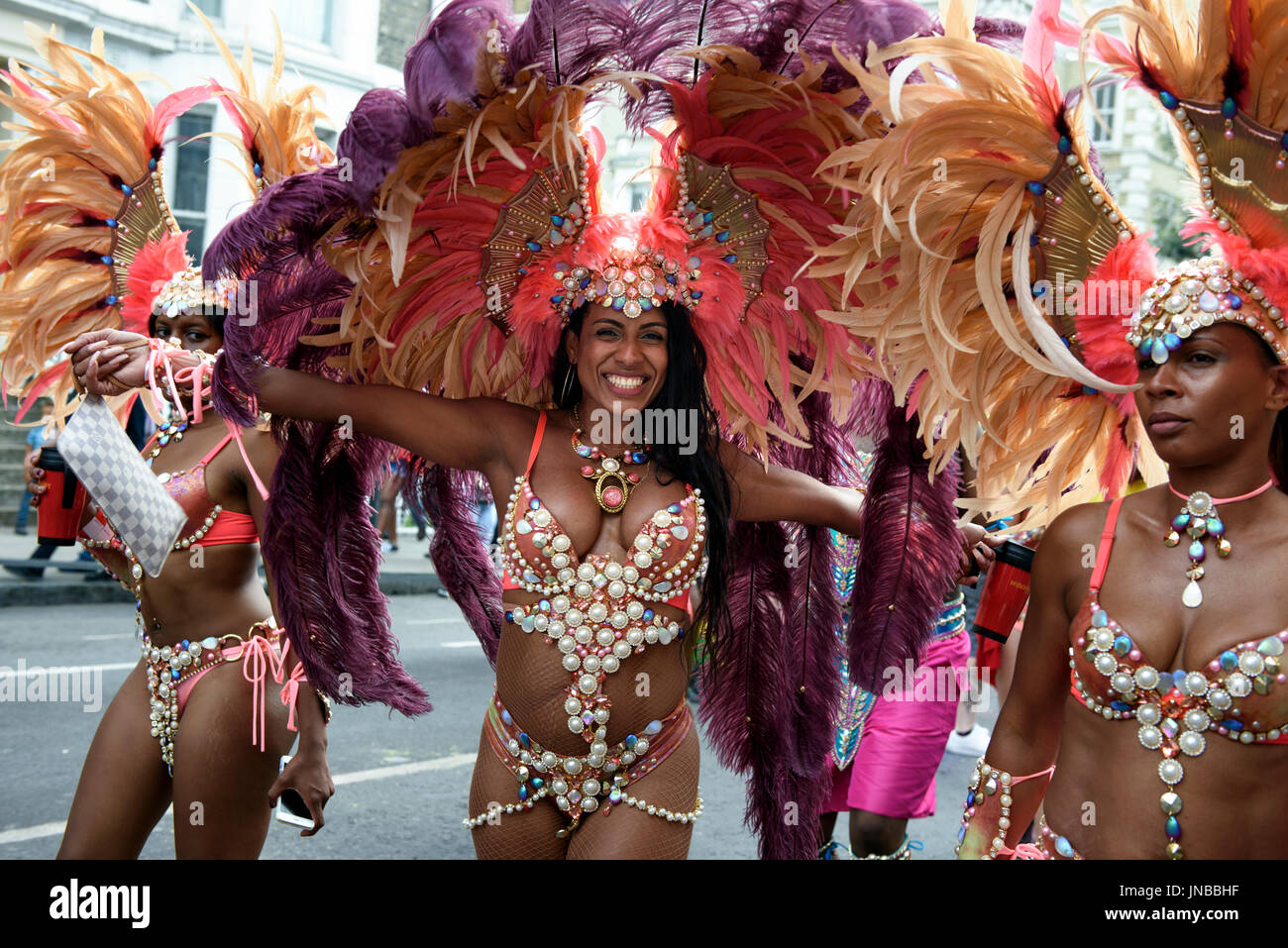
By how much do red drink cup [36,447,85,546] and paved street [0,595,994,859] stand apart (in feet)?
5.05

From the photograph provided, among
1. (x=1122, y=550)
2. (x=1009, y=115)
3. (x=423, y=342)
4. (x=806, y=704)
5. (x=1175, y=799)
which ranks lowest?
(x=806, y=704)

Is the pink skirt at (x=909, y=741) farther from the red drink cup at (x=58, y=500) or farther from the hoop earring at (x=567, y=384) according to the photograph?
the red drink cup at (x=58, y=500)

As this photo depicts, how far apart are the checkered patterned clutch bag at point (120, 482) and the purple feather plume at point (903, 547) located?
73.9 inches

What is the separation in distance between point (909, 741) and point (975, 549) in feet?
4.69

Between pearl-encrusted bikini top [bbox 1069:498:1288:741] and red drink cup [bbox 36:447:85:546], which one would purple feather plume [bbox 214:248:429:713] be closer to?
red drink cup [bbox 36:447:85:546]

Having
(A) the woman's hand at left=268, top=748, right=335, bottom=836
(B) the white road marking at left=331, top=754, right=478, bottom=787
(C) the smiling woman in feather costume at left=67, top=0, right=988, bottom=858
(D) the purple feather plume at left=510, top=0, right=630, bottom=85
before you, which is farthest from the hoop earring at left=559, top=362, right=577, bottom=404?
(B) the white road marking at left=331, top=754, right=478, bottom=787

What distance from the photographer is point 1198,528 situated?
7.63ft

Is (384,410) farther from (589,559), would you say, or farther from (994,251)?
(994,251)

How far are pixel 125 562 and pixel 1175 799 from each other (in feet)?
9.96

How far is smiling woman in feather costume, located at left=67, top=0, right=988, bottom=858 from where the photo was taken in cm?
278
